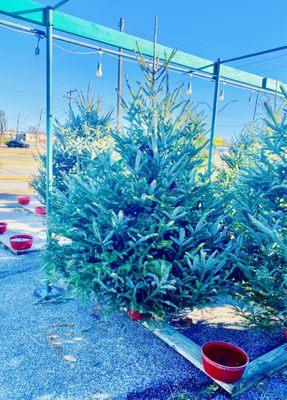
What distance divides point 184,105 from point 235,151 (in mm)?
7556

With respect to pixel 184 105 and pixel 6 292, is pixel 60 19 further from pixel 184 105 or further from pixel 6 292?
pixel 6 292

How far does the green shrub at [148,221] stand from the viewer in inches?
137

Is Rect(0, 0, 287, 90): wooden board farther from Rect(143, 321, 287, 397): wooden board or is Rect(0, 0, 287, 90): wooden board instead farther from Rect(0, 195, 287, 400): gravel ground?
Rect(0, 195, 287, 400): gravel ground

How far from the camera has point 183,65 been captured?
5.58 meters

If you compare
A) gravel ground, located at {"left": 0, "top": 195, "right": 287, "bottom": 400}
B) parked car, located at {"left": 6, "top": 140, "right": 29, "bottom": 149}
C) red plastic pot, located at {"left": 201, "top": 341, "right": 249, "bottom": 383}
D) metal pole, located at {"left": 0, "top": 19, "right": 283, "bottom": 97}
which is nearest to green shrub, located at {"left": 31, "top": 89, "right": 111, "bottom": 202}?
metal pole, located at {"left": 0, "top": 19, "right": 283, "bottom": 97}

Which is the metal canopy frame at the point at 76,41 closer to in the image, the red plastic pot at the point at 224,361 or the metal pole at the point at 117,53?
the metal pole at the point at 117,53

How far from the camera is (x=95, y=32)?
4488mm

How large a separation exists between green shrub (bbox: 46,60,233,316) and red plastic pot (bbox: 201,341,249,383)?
60 centimetres

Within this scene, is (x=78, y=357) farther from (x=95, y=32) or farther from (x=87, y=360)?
(x=95, y=32)

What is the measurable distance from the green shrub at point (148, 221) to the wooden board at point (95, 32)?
1.13 m

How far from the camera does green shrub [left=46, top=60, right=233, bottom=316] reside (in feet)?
11.4

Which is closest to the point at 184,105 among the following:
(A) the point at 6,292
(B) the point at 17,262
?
(A) the point at 6,292

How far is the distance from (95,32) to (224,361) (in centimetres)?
499

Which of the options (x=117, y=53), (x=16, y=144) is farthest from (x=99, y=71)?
(x=16, y=144)
